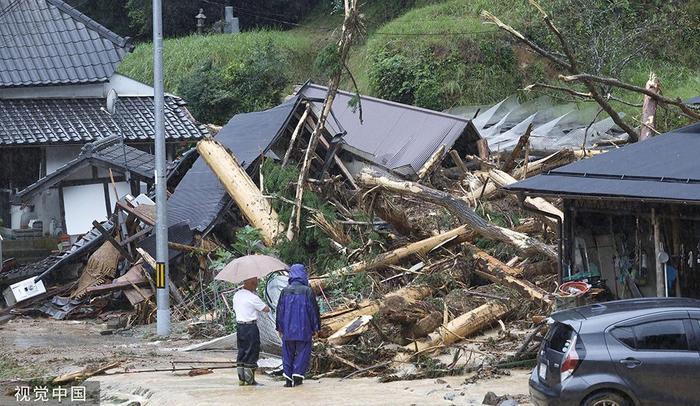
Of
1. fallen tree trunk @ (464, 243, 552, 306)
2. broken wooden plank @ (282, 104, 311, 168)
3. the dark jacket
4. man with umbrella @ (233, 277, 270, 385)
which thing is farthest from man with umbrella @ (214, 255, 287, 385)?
broken wooden plank @ (282, 104, 311, 168)

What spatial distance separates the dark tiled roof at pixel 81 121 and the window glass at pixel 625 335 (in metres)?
17.7

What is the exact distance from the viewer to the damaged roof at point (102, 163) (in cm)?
2391

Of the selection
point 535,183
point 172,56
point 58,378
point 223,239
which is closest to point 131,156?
point 223,239

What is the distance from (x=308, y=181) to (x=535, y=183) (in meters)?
7.26

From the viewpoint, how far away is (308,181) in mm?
20578

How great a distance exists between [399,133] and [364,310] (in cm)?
1127

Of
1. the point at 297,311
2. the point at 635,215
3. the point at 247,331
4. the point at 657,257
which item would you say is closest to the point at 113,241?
the point at 247,331

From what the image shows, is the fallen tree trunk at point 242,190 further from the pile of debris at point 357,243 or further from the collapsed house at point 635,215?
the collapsed house at point 635,215

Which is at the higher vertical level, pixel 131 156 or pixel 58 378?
pixel 131 156

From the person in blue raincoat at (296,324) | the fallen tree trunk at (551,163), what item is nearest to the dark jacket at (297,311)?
the person in blue raincoat at (296,324)

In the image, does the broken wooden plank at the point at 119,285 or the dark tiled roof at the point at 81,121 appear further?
the dark tiled roof at the point at 81,121

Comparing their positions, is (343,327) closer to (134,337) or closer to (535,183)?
(535,183)

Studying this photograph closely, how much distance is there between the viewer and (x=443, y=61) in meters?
36.5

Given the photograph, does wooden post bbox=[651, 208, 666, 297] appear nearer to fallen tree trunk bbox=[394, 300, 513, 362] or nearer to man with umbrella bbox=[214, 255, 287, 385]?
fallen tree trunk bbox=[394, 300, 513, 362]
